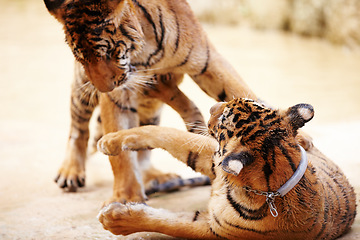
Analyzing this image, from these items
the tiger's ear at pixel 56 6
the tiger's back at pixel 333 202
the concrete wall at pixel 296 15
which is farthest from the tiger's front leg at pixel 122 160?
Answer: the concrete wall at pixel 296 15

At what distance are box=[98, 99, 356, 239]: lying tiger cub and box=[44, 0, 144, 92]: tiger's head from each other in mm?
376

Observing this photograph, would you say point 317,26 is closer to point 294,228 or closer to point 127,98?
point 127,98

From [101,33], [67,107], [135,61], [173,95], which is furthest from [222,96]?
[67,107]

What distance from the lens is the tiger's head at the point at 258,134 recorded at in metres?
1.91

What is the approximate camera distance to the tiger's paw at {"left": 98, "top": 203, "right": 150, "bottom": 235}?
7.64 ft

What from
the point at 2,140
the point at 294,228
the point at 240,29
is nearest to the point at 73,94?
the point at 2,140

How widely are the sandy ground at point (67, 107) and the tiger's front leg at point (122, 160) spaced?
217mm

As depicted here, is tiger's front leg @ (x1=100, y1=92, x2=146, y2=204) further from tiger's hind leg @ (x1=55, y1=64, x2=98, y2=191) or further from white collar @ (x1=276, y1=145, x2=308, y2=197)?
white collar @ (x1=276, y1=145, x2=308, y2=197)

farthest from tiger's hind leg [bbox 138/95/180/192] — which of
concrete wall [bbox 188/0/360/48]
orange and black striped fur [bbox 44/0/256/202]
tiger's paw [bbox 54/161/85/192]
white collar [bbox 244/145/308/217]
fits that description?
concrete wall [bbox 188/0/360/48]

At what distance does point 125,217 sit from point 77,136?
1.71 m

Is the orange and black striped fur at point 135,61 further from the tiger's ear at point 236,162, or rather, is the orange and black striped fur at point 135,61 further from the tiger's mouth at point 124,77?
the tiger's ear at point 236,162

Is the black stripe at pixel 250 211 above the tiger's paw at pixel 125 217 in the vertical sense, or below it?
above

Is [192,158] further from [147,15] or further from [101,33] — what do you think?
[147,15]

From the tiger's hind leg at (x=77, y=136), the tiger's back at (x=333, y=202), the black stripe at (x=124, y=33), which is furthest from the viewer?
the tiger's hind leg at (x=77, y=136)
